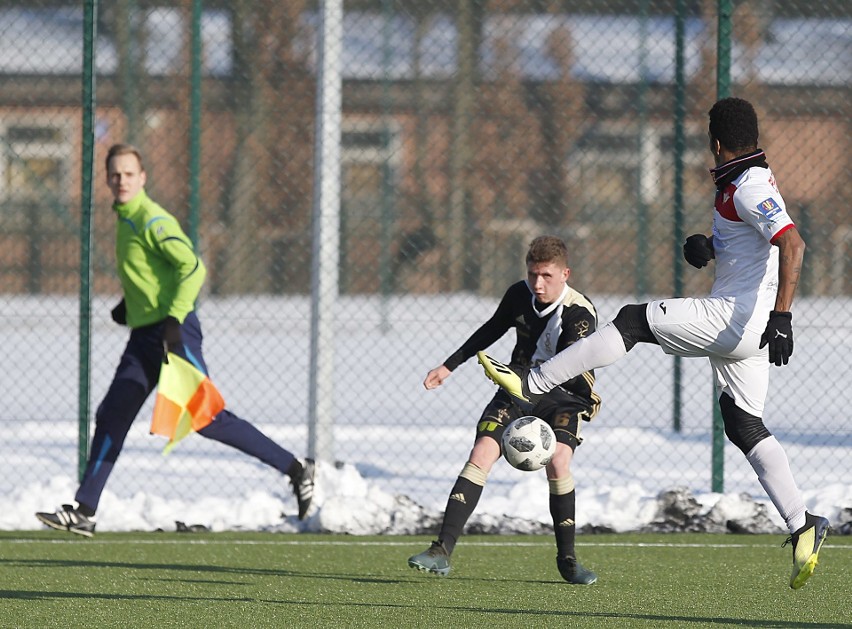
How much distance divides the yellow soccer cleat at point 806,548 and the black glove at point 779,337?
62 cm

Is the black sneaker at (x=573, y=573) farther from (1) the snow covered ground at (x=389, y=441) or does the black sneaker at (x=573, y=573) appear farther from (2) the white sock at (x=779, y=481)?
(1) the snow covered ground at (x=389, y=441)

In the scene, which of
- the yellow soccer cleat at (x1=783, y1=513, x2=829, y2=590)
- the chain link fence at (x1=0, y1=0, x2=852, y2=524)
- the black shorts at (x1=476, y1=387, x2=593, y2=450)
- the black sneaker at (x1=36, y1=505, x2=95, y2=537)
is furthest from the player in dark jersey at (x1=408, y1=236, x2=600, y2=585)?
the chain link fence at (x1=0, y1=0, x2=852, y2=524)

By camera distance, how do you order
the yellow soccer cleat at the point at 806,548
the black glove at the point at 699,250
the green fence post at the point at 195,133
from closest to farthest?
the yellow soccer cleat at the point at 806,548 < the black glove at the point at 699,250 < the green fence post at the point at 195,133

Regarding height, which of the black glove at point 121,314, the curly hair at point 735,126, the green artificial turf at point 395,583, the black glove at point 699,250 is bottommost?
the green artificial turf at point 395,583

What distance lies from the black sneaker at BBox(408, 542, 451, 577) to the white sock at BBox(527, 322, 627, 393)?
0.82 m

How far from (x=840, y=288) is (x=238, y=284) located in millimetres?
8167

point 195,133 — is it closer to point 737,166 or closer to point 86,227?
point 86,227

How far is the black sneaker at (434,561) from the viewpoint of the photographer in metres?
5.27

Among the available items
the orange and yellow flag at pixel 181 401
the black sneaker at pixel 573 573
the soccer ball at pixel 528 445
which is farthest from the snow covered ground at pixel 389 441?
the soccer ball at pixel 528 445

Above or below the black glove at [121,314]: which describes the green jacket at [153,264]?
above

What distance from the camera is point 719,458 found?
809 centimetres

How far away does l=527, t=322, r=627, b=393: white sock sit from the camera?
4.86m

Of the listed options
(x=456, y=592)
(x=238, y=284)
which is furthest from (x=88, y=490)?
(x=238, y=284)

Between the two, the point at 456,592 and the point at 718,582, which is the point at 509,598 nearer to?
the point at 456,592
